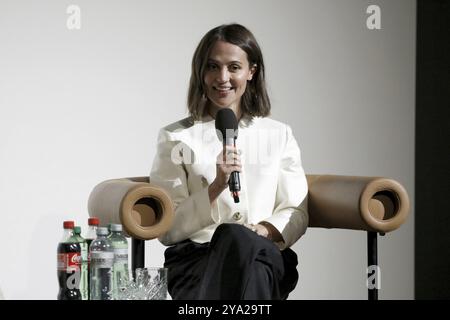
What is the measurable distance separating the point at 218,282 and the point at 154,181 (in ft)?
1.76

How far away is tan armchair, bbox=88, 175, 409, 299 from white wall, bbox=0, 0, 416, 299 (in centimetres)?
79

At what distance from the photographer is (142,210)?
2.75m

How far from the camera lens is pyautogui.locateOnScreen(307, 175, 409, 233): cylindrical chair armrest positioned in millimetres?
2906

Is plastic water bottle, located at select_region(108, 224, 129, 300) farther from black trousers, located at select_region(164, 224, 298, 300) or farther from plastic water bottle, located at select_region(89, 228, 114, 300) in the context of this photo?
black trousers, located at select_region(164, 224, 298, 300)

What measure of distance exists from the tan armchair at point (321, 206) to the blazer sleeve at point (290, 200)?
0.28 ft

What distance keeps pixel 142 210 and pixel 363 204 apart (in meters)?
0.74

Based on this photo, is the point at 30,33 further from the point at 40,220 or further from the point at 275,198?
the point at 275,198

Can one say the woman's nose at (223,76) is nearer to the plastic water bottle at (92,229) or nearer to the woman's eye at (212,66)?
the woman's eye at (212,66)

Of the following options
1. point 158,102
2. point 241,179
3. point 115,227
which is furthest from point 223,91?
point 158,102

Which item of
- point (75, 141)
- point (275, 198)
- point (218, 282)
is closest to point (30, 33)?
point (75, 141)

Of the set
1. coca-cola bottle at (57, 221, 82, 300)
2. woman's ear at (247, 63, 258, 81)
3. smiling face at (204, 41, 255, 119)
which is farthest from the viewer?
woman's ear at (247, 63, 258, 81)

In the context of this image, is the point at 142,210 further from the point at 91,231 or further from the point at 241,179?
the point at 241,179

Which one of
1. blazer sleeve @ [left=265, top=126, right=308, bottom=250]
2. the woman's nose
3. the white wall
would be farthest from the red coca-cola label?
the white wall

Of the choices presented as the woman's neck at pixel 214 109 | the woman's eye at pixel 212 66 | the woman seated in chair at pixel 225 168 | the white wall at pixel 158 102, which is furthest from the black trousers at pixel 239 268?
the white wall at pixel 158 102
